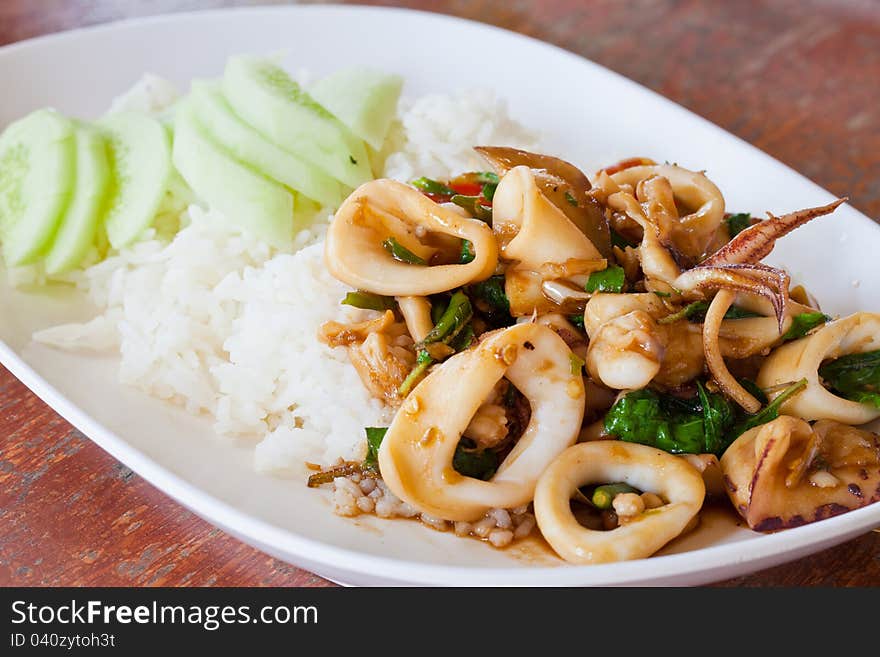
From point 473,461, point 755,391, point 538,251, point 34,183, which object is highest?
point 538,251

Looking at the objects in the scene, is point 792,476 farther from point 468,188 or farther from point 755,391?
point 468,188

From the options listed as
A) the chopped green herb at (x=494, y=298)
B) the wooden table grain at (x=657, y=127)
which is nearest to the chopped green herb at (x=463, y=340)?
the chopped green herb at (x=494, y=298)

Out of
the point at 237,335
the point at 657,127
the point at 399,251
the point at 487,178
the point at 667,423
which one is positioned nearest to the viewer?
the point at 667,423

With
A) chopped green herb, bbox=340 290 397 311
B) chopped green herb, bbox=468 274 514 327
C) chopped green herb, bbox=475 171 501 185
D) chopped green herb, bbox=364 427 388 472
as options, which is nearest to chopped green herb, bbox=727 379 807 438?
chopped green herb, bbox=468 274 514 327

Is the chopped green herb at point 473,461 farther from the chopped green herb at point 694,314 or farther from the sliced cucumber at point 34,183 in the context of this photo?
the sliced cucumber at point 34,183

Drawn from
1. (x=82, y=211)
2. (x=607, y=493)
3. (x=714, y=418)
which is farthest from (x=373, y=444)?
(x=82, y=211)

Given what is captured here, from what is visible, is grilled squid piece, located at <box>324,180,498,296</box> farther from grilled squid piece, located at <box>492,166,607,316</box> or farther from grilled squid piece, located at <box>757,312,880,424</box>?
grilled squid piece, located at <box>757,312,880,424</box>
